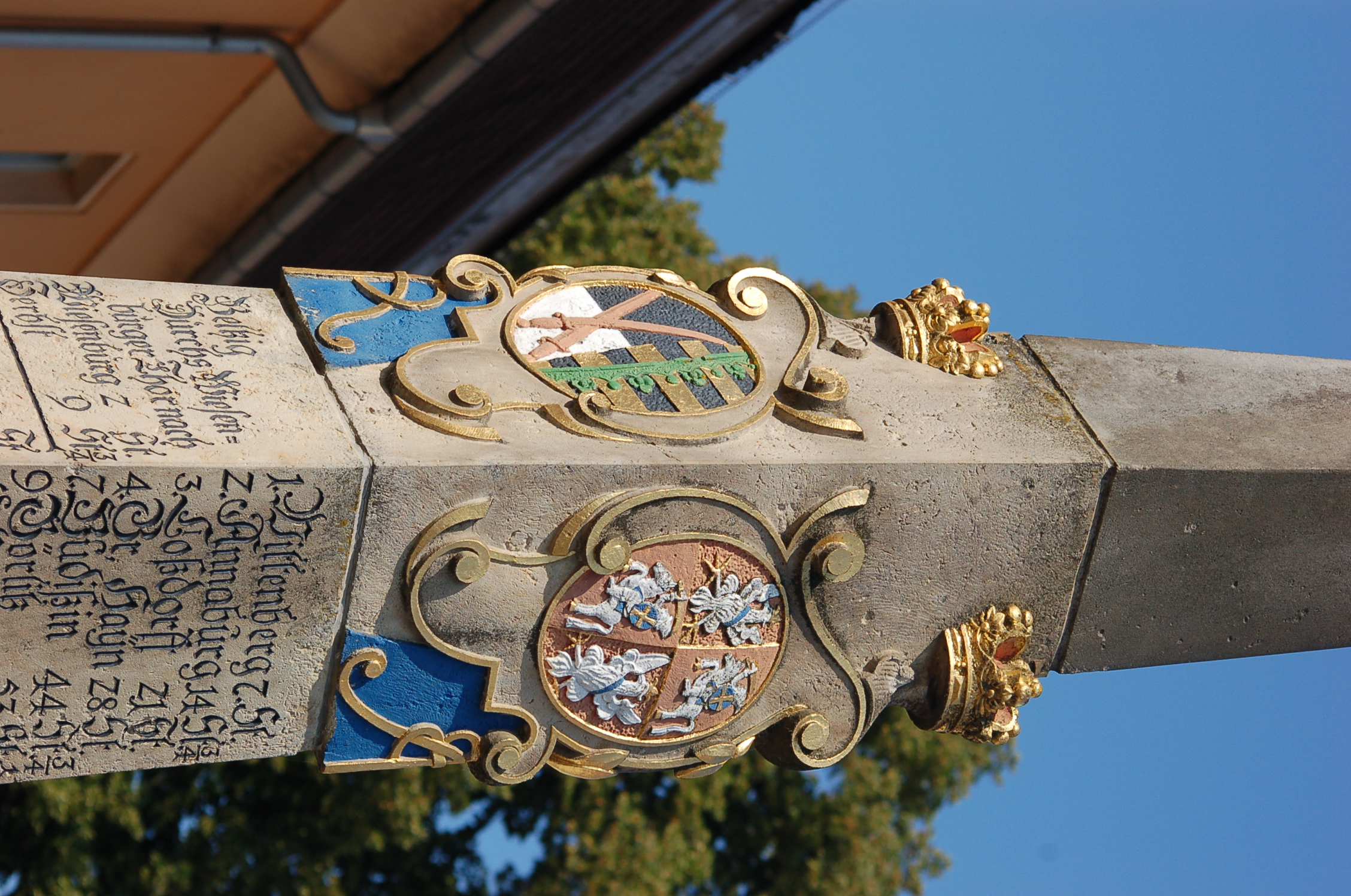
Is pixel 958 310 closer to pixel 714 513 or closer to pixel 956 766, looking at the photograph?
pixel 714 513

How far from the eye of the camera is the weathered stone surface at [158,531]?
3342mm

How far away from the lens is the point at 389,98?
809 centimetres

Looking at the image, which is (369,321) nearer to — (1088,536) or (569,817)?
(1088,536)

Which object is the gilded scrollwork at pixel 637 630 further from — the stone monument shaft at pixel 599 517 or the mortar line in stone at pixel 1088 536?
the mortar line in stone at pixel 1088 536

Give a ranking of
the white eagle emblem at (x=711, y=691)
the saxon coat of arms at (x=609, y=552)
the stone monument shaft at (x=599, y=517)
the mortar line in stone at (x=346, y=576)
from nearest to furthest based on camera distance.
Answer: the stone monument shaft at (x=599, y=517) < the mortar line in stone at (x=346, y=576) < the saxon coat of arms at (x=609, y=552) < the white eagle emblem at (x=711, y=691)

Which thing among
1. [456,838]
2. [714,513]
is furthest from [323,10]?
[456,838]

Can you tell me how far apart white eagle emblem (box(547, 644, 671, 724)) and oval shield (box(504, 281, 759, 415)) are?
697 mm

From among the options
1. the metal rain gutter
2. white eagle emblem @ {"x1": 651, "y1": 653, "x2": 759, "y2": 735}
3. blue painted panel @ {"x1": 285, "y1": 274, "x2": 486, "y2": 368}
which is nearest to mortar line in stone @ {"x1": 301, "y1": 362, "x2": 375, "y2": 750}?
blue painted panel @ {"x1": 285, "y1": 274, "x2": 486, "y2": 368}

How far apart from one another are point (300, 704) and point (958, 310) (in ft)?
8.14

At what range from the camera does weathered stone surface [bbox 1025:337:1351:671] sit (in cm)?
477

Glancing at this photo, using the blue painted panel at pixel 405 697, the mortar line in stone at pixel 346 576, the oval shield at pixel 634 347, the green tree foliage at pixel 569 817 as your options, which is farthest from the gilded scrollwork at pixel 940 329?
the green tree foliage at pixel 569 817

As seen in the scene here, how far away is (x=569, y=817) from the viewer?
13.1 metres

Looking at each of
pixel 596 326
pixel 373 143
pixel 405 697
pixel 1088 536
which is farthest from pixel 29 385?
pixel 373 143

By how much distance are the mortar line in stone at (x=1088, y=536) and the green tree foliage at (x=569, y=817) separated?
5.25 m
